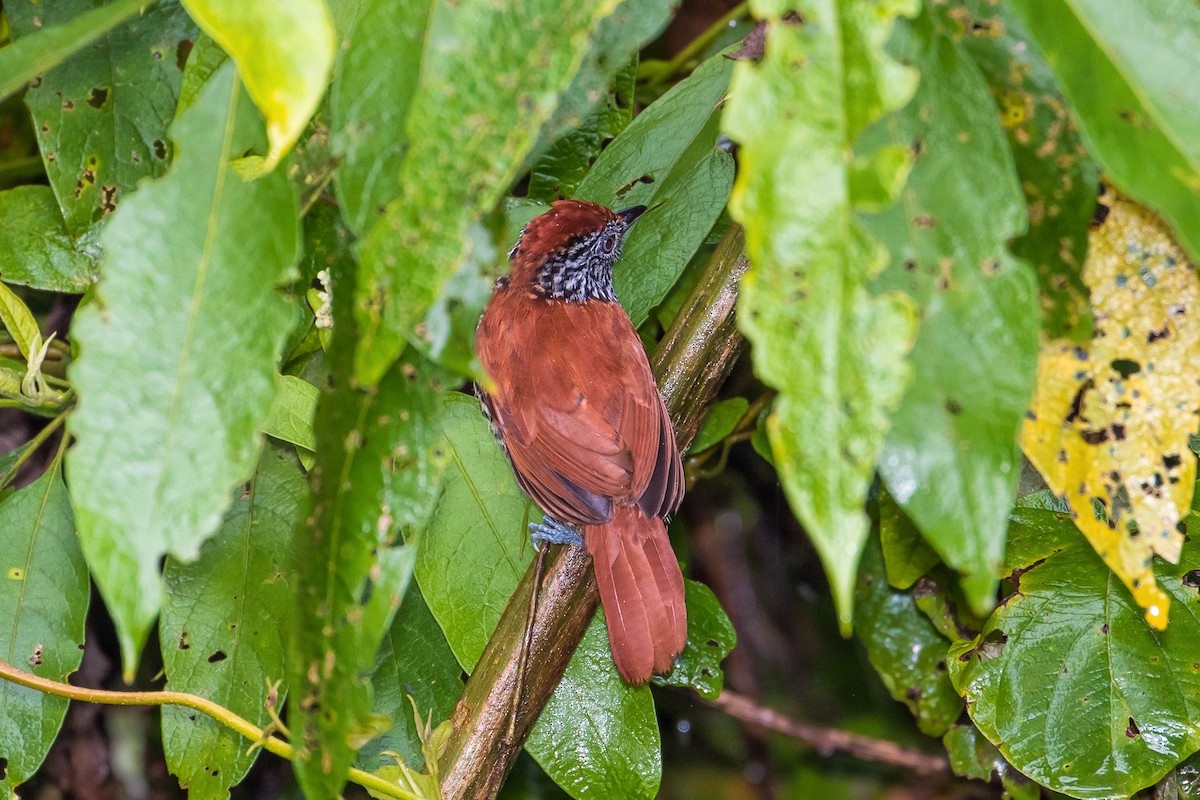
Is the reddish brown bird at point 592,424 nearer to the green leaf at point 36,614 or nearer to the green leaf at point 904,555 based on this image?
the green leaf at point 904,555

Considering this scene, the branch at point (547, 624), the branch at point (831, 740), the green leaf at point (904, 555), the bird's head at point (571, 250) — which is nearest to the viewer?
the branch at point (547, 624)

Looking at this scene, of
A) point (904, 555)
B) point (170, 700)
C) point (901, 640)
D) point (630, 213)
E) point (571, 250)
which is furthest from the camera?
point (571, 250)

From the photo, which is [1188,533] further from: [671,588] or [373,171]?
[373,171]

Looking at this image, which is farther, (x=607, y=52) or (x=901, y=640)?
(x=901, y=640)

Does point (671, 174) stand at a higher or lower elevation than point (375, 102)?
lower

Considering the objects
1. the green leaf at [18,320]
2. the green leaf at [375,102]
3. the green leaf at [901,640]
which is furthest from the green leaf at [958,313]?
the green leaf at [901,640]

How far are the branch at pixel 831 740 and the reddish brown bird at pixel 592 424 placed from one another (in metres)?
1.63

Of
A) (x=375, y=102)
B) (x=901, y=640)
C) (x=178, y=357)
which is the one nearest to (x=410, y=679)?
(x=901, y=640)

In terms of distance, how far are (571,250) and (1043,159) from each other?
1828 mm

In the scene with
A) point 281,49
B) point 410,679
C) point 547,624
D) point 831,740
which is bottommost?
point 831,740

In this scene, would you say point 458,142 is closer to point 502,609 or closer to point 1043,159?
point 1043,159

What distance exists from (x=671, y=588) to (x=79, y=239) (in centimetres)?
131

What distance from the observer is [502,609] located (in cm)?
184

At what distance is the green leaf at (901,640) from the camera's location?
8.05 ft
